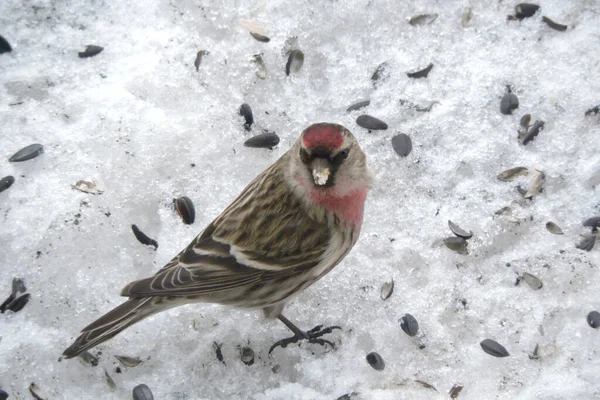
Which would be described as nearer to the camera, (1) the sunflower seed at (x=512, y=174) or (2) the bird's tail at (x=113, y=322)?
(2) the bird's tail at (x=113, y=322)

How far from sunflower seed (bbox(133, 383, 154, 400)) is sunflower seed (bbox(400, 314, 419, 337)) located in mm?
1336

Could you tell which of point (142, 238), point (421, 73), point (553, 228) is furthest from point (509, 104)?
point (142, 238)

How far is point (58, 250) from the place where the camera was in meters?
3.68

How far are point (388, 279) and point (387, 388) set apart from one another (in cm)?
59

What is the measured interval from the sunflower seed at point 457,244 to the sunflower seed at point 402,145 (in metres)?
0.59

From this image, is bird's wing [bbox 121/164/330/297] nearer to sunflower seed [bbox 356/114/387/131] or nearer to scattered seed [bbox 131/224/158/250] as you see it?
scattered seed [bbox 131/224/158/250]

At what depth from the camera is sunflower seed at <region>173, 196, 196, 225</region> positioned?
3791mm

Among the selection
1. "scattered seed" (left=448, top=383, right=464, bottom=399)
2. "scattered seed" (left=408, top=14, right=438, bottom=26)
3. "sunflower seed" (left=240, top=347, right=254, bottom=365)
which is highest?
"scattered seed" (left=408, top=14, right=438, bottom=26)

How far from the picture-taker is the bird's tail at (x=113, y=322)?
3131mm

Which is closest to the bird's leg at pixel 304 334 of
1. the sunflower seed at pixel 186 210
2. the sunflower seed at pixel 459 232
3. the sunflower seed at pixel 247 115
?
the sunflower seed at pixel 186 210

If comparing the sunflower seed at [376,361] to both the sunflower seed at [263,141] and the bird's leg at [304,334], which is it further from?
the sunflower seed at [263,141]

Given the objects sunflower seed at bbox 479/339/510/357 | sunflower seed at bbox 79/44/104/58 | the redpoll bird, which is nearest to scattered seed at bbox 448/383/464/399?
sunflower seed at bbox 479/339/510/357

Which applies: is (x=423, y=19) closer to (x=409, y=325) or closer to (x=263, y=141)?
(x=263, y=141)

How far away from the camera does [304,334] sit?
11.5 ft
